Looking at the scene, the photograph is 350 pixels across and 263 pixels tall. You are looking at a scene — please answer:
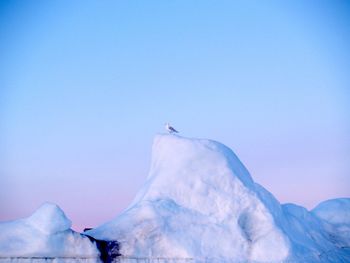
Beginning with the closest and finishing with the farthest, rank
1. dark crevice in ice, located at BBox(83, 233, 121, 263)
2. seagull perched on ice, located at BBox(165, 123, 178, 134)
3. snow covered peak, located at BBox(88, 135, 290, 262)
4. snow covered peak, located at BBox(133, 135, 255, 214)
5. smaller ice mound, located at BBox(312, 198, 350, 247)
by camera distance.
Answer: dark crevice in ice, located at BBox(83, 233, 121, 263) < snow covered peak, located at BBox(88, 135, 290, 262) < snow covered peak, located at BBox(133, 135, 255, 214) < seagull perched on ice, located at BBox(165, 123, 178, 134) < smaller ice mound, located at BBox(312, 198, 350, 247)

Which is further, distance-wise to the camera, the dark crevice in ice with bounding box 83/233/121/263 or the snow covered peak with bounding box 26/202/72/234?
the dark crevice in ice with bounding box 83/233/121/263

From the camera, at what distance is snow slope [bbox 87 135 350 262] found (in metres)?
18.8

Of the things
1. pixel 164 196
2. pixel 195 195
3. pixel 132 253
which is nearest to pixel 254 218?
pixel 195 195

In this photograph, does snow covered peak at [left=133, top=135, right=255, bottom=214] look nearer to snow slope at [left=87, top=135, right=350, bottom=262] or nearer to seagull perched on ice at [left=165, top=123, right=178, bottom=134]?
snow slope at [left=87, top=135, right=350, bottom=262]

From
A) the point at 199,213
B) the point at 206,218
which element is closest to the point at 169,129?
the point at 199,213

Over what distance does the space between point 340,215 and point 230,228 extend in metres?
12.5

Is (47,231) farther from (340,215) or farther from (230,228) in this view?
(340,215)

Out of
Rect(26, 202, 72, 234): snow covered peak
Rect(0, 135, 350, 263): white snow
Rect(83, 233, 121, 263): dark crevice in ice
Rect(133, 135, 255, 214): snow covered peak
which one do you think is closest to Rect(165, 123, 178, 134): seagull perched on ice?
Rect(0, 135, 350, 263): white snow

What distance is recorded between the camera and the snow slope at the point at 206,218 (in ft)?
61.5

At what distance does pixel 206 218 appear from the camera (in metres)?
20.6

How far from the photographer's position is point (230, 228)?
20375 mm

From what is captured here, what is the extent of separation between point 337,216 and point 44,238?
21.4 m

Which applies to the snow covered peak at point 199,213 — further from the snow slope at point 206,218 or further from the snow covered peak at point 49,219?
the snow covered peak at point 49,219

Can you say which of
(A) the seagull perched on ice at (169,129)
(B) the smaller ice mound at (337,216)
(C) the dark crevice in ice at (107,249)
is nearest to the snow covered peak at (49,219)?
(C) the dark crevice in ice at (107,249)
